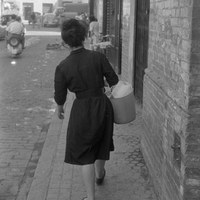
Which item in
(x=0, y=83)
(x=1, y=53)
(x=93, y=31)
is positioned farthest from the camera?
(x=1, y=53)

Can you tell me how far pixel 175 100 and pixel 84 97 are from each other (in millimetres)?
947

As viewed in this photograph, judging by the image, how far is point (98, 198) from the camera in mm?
4684

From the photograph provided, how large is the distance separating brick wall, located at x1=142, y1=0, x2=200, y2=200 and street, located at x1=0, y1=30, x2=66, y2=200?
5.50ft

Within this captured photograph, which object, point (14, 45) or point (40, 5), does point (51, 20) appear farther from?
point (14, 45)

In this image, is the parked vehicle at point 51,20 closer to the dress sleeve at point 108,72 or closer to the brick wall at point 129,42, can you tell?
the brick wall at point 129,42

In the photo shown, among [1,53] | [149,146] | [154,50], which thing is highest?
[154,50]

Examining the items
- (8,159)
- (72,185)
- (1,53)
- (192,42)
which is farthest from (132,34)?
(1,53)

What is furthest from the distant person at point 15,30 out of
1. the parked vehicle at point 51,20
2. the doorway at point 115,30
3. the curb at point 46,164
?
the parked vehicle at point 51,20

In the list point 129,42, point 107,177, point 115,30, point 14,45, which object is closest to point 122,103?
point 107,177

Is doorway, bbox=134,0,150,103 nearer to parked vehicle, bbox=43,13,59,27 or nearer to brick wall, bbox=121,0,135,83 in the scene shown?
brick wall, bbox=121,0,135,83

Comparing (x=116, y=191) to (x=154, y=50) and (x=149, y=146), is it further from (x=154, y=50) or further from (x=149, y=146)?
(x=154, y=50)

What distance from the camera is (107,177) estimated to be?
523 cm

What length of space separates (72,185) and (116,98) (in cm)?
115

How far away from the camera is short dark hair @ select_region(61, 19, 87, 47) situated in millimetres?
4266
